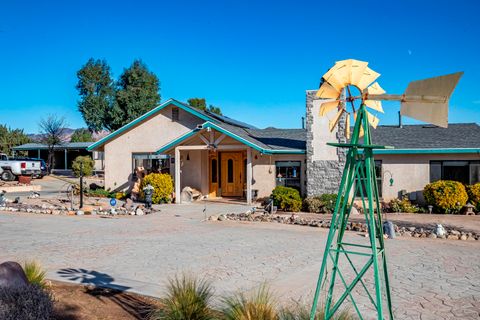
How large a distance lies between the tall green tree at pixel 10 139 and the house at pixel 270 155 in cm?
3321

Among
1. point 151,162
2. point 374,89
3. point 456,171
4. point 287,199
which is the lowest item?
point 287,199

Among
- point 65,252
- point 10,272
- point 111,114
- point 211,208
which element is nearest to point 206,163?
point 211,208

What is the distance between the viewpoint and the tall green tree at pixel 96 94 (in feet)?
163

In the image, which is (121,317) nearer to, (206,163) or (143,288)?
(143,288)

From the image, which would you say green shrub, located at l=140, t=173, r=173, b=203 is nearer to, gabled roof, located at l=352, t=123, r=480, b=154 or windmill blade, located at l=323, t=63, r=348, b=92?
gabled roof, located at l=352, t=123, r=480, b=154

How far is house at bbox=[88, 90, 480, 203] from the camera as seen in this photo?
18422 millimetres

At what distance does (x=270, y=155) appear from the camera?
2016cm

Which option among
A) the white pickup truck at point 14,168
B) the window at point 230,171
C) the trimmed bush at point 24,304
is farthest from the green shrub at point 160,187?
the white pickup truck at point 14,168

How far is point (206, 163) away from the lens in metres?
22.5

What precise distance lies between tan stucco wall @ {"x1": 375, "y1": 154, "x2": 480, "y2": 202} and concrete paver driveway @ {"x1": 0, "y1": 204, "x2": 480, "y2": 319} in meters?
6.81

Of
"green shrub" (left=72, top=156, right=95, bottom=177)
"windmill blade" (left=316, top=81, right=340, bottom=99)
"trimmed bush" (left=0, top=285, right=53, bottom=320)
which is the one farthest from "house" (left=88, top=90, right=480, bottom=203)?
"green shrub" (left=72, top=156, right=95, bottom=177)

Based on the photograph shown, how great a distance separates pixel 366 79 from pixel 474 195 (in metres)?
15.5

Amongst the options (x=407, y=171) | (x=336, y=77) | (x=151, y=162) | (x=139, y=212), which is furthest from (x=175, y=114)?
(x=336, y=77)

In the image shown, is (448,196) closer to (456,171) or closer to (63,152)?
(456,171)
